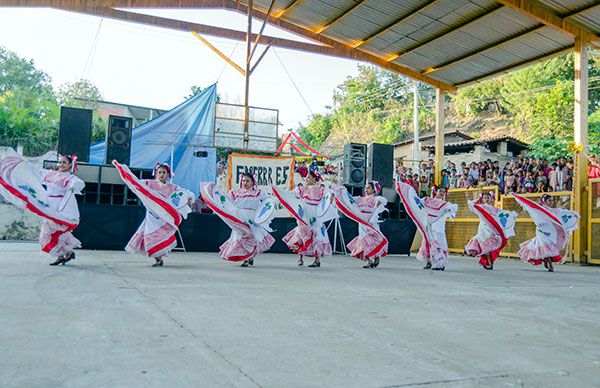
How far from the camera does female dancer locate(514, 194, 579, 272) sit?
977cm

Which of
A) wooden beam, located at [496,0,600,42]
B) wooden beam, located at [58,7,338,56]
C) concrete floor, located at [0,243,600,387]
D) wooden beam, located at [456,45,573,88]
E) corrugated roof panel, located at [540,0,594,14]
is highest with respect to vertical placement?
wooden beam, located at [58,7,338,56]

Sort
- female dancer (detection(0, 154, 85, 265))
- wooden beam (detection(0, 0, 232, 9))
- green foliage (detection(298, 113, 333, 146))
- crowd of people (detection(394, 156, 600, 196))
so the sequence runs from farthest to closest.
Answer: green foliage (detection(298, 113, 333, 146))
crowd of people (detection(394, 156, 600, 196))
wooden beam (detection(0, 0, 232, 9))
female dancer (detection(0, 154, 85, 265))

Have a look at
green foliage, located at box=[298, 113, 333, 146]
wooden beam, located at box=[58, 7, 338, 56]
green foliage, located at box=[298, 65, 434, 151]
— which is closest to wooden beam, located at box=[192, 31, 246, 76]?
wooden beam, located at box=[58, 7, 338, 56]

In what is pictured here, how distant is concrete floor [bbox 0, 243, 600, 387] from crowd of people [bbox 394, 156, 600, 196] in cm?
840

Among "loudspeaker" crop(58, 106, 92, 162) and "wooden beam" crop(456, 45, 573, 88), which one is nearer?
"loudspeaker" crop(58, 106, 92, 162)

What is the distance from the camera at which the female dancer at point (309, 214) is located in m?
8.73

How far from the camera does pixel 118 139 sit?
11508 millimetres

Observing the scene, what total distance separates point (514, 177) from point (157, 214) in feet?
33.4

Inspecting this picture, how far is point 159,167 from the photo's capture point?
305 inches

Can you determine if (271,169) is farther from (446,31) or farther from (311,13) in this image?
(446,31)

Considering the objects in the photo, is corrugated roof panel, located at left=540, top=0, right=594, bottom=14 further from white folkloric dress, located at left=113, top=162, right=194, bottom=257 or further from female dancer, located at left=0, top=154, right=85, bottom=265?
female dancer, located at left=0, top=154, right=85, bottom=265

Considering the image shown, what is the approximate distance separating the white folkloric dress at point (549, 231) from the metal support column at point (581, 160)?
88.5 inches

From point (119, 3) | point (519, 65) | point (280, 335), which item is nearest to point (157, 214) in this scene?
point (280, 335)

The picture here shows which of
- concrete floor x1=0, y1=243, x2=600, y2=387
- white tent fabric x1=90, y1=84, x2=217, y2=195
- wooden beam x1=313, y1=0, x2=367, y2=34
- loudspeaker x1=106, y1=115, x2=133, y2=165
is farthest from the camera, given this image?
white tent fabric x1=90, y1=84, x2=217, y2=195
